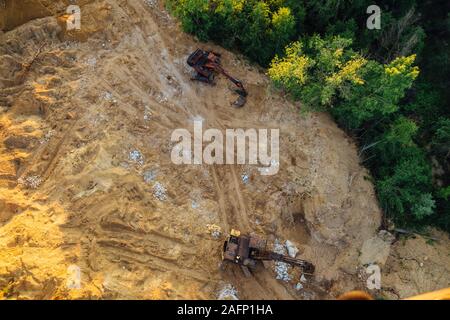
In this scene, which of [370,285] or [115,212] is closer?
[115,212]

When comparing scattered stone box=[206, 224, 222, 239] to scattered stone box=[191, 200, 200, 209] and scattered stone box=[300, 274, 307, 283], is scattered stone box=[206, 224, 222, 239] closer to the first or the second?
scattered stone box=[191, 200, 200, 209]

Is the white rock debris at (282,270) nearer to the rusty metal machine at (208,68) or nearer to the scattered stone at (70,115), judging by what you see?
the rusty metal machine at (208,68)

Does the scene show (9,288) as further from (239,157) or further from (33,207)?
(239,157)

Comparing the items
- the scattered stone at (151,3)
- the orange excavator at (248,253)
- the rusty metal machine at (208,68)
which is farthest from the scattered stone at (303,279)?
the scattered stone at (151,3)

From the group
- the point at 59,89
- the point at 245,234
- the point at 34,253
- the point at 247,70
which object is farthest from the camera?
the point at 247,70

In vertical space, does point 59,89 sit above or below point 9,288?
above
